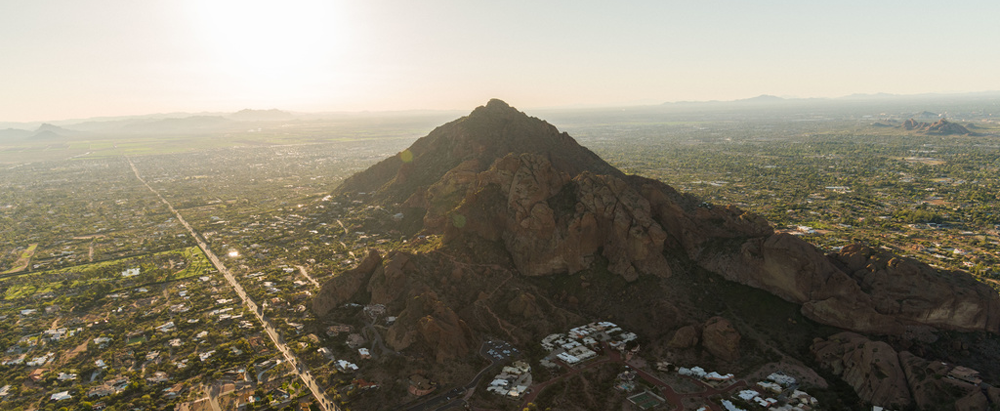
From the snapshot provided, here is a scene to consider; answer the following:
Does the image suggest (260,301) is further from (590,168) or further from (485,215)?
(590,168)

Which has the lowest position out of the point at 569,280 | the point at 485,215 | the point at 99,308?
the point at 99,308

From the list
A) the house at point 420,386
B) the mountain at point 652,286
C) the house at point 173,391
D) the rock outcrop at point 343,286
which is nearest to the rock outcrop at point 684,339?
the mountain at point 652,286

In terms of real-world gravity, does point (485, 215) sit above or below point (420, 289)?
above

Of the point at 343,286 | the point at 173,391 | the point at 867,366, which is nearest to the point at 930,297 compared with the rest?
the point at 867,366

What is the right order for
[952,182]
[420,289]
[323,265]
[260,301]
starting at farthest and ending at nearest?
[952,182], [323,265], [260,301], [420,289]

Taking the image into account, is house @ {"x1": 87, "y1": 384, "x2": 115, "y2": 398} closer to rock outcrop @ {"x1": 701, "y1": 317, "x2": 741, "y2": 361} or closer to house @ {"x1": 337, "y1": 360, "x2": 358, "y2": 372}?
house @ {"x1": 337, "y1": 360, "x2": 358, "y2": 372}

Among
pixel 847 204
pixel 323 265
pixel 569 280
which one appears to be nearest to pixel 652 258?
pixel 569 280

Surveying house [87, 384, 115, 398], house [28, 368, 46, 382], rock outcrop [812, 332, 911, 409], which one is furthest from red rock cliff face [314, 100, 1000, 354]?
house [28, 368, 46, 382]
